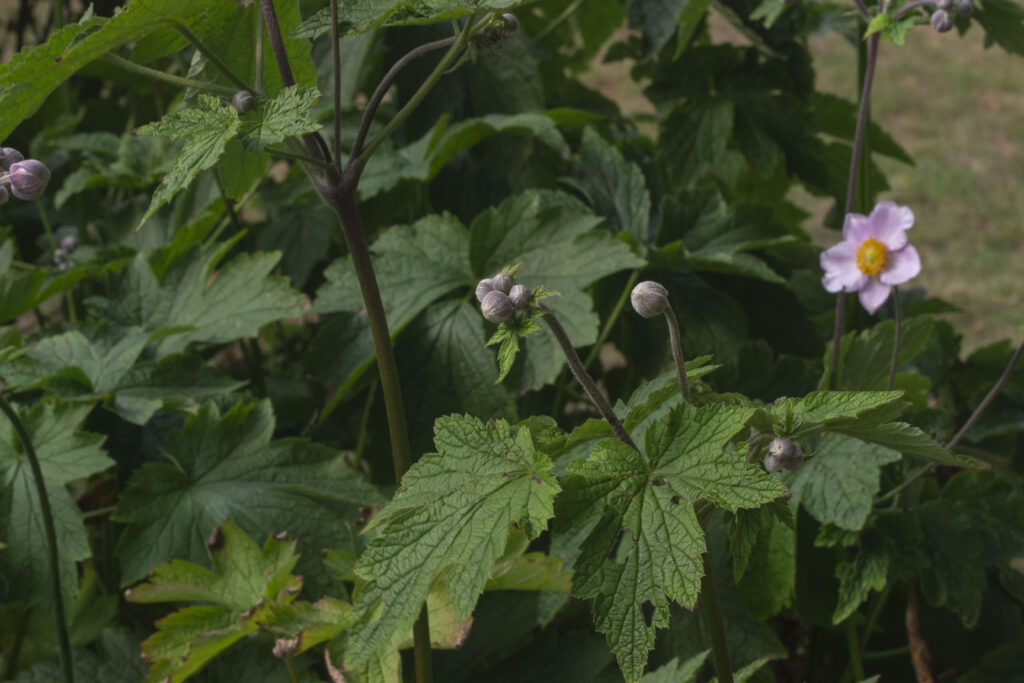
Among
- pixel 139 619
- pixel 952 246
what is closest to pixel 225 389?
pixel 139 619

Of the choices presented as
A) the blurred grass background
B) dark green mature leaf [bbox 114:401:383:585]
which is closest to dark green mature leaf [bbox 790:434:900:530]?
dark green mature leaf [bbox 114:401:383:585]

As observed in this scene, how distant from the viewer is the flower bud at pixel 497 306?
2.50 feet

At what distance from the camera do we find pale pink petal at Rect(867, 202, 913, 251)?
1.33 meters

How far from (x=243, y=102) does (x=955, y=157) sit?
4.74 m

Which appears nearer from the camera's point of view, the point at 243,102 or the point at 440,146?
the point at 243,102

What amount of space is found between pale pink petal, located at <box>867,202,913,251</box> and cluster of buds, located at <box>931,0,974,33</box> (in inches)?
9.0

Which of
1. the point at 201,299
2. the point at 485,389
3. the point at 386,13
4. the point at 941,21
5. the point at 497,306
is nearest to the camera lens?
the point at 497,306

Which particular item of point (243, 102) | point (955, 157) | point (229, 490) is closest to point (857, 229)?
point (243, 102)

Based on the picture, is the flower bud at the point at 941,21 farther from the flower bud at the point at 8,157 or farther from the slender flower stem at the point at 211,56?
the flower bud at the point at 8,157

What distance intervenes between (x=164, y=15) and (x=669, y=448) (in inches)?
23.6

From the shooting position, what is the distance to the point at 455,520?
825mm

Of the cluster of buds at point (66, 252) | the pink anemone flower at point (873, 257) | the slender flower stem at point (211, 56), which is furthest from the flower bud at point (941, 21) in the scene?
the cluster of buds at point (66, 252)

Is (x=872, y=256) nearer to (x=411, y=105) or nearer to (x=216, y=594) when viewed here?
(x=411, y=105)

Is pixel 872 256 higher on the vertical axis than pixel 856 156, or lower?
lower
